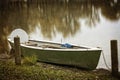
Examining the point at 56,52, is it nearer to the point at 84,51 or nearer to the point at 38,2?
the point at 84,51

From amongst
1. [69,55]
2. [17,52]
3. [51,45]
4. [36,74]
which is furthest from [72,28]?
[36,74]

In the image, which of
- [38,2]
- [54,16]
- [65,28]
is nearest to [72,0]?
[38,2]

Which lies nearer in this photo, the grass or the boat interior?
the grass

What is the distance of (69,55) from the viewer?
13398 millimetres

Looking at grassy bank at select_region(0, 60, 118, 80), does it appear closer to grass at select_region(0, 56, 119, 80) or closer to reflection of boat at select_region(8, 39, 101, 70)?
grass at select_region(0, 56, 119, 80)

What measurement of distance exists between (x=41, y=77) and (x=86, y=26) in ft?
55.1

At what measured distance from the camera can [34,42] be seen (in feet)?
54.9

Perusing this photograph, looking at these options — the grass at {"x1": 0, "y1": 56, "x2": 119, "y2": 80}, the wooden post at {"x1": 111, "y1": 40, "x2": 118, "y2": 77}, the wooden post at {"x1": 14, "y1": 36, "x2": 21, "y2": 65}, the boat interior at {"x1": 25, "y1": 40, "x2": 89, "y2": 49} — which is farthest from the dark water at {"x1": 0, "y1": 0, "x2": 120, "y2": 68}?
the wooden post at {"x1": 14, "y1": 36, "x2": 21, "y2": 65}

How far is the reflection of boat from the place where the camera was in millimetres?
13023

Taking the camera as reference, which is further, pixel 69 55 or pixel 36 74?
pixel 69 55

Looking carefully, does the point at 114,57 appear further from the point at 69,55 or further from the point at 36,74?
the point at 36,74

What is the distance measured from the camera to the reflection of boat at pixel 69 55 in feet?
42.7

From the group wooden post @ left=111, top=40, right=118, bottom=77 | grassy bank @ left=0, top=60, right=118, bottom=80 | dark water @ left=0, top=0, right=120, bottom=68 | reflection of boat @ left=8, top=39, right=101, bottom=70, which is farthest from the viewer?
dark water @ left=0, top=0, right=120, bottom=68

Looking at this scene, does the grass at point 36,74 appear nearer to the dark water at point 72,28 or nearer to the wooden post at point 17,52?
the wooden post at point 17,52
